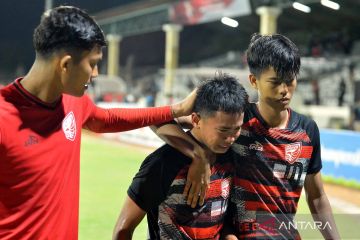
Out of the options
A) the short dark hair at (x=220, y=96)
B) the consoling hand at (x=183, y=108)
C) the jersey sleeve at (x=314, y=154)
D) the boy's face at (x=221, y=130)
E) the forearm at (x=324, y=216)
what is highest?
the short dark hair at (x=220, y=96)

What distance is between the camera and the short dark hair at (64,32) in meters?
2.23

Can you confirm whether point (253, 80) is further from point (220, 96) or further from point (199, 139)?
point (199, 139)

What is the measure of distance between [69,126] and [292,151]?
3.69 ft

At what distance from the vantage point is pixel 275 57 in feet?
9.32

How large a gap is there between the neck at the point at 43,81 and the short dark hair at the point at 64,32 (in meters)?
0.06

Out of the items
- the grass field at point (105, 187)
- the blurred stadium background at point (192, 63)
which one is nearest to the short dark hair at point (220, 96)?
the blurred stadium background at point (192, 63)

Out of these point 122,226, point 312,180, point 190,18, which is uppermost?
point 190,18

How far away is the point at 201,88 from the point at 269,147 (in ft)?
1.49

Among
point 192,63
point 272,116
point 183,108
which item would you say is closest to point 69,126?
point 183,108

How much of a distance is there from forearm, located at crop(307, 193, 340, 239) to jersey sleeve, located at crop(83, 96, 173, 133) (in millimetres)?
923

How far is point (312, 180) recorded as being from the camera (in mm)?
2922

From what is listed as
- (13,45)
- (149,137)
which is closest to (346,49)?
(149,137)

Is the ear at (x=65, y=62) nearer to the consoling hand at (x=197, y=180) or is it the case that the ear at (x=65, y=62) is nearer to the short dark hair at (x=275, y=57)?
the consoling hand at (x=197, y=180)

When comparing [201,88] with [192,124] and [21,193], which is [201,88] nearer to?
[192,124]
